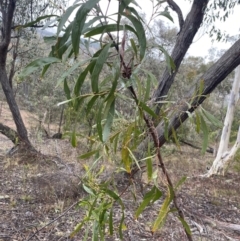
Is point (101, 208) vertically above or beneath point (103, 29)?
beneath

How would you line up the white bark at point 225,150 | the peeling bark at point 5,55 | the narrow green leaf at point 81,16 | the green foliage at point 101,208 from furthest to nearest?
1. the white bark at point 225,150
2. the peeling bark at point 5,55
3. the green foliage at point 101,208
4. the narrow green leaf at point 81,16

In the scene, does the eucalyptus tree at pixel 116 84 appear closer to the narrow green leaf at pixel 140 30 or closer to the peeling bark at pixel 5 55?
the narrow green leaf at pixel 140 30

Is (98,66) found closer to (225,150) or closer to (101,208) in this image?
(101,208)

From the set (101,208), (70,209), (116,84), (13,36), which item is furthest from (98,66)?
(13,36)

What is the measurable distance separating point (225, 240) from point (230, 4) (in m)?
3.13

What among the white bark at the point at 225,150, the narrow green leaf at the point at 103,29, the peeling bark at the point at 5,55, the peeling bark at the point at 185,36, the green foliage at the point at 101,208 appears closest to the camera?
the narrow green leaf at the point at 103,29

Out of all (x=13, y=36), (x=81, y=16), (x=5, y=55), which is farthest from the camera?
(x=13, y=36)

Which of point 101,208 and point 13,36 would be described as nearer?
point 101,208

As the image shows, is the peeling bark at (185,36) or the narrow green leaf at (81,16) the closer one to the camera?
the narrow green leaf at (81,16)

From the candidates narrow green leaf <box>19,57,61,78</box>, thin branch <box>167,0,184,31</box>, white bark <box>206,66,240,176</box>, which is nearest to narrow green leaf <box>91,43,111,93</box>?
narrow green leaf <box>19,57,61,78</box>

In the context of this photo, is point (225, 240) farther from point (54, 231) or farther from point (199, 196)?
point (199, 196)

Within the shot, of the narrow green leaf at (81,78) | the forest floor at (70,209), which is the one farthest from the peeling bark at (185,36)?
the narrow green leaf at (81,78)

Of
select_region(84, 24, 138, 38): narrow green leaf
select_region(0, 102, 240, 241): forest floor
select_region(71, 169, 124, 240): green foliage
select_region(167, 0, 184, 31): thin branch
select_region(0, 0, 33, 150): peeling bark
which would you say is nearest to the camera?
select_region(84, 24, 138, 38): narrow green leaf

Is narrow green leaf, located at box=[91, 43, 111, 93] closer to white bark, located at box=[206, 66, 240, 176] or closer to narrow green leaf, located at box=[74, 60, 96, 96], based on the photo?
narrow green leaf, located at box=[74, 60, 96, 96]
